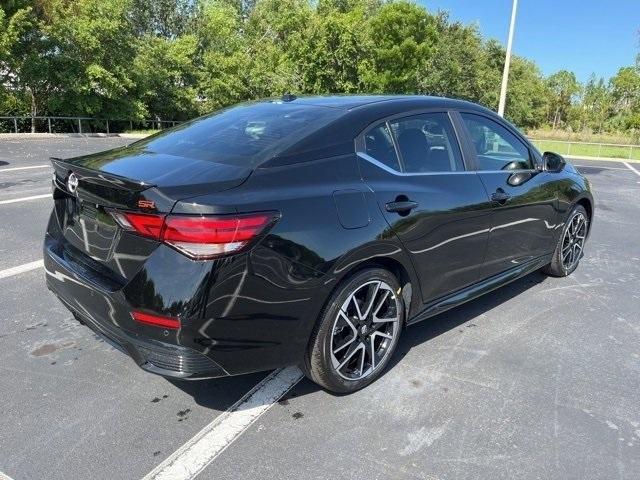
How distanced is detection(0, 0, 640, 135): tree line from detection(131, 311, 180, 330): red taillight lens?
36.1 ft

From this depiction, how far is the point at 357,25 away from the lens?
33.2 metres

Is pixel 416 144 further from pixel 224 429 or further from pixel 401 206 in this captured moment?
pixel 224 429

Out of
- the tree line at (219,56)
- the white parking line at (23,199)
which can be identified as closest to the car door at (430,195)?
the white parking line at (23,199)

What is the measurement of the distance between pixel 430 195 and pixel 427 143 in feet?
1.36

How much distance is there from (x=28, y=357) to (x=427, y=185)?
2698 mm

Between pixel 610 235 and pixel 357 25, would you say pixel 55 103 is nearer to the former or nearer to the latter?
pixel 357 25

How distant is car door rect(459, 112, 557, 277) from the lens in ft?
12.8

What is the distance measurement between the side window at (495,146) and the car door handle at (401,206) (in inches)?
36.8

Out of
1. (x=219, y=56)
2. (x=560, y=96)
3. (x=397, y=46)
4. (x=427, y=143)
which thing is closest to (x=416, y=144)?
(x=427, y=143)

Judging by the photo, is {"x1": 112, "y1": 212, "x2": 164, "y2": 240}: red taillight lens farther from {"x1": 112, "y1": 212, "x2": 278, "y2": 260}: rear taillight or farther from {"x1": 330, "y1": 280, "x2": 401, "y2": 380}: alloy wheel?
{"x1": 330, "y1": 280, "x2": 401, "y2": 380}: alloy wheel

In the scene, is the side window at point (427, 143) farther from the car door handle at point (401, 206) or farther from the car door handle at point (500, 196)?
the car door handle at point (500, 196)

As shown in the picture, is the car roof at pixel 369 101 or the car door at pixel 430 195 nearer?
the car door at pixel 430 195

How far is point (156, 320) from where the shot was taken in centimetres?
241

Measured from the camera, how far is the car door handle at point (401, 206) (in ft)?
9.93
